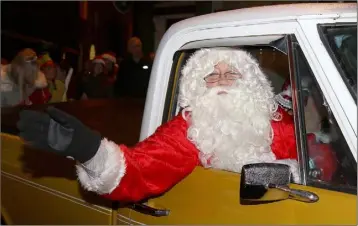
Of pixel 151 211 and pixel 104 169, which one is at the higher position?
pixel 104 169

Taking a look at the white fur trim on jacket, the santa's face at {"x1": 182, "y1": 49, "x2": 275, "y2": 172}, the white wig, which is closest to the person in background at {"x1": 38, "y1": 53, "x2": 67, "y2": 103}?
the white wig

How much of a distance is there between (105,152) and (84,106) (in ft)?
9.54

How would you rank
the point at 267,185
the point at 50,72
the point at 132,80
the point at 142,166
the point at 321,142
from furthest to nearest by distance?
the point at 132,80 < the point at 50,72 < the point at 142,166 < the point at 321,142 < the point at 267,185

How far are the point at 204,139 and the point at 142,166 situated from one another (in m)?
0.32

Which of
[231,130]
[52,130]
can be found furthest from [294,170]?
[52,130]

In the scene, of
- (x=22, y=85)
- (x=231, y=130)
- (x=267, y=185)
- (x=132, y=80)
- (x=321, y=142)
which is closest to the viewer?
(x=267, y=185)

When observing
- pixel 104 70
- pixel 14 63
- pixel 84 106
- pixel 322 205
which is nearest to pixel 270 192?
pixel 322 205

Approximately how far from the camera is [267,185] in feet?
5.56

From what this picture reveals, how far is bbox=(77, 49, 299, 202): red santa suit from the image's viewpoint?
2033mm

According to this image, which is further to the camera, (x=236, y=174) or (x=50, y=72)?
(x=50, y=72)

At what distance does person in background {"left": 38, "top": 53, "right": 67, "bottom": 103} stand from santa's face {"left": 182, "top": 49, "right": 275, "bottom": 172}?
9.89 feet

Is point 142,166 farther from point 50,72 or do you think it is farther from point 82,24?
point 82,24

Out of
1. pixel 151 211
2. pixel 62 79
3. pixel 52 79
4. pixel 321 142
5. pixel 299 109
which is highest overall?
pixel 62 79

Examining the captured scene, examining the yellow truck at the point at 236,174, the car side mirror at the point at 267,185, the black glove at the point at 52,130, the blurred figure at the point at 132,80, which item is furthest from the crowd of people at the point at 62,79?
the car side mirror at the point at 267,185
